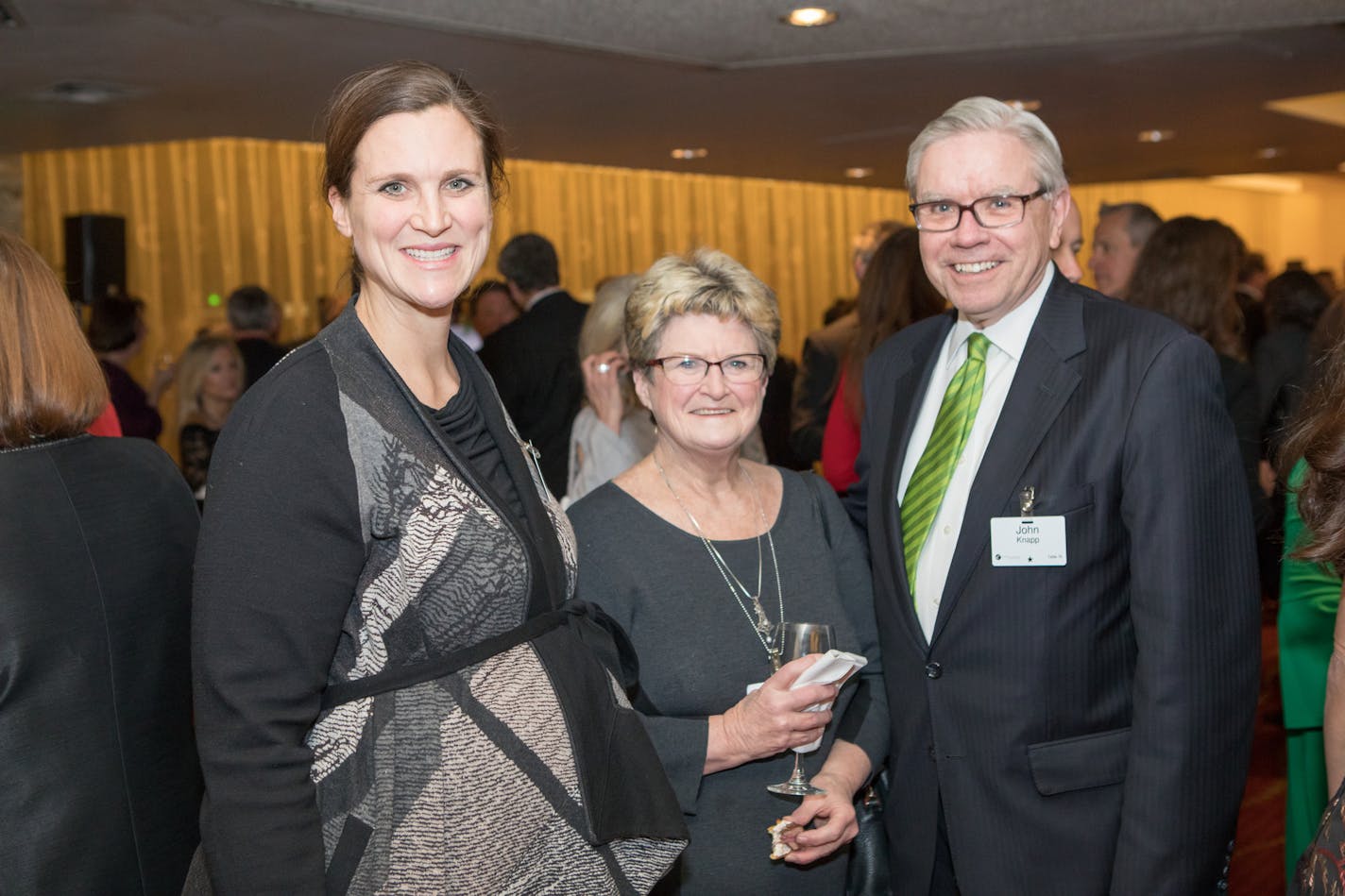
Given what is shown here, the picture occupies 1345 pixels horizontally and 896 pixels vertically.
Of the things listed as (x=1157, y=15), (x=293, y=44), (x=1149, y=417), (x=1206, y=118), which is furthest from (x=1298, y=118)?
(x=1149, y=417)

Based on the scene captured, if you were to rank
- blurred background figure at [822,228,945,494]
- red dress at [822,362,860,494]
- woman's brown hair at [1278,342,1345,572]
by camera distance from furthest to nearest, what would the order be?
red dress at [822,362,860,494], blurred background figure at [822,228,945,494], woman's brown hair at [1278,342,1345,572]

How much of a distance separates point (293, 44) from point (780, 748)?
4243 millimetres

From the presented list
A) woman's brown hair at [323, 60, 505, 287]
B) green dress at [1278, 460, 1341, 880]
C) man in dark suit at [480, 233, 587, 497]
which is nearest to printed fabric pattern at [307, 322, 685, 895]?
woman's brown hair at [323, 60, 505, 287]

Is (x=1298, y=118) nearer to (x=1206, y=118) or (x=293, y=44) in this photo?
(x=1206, y=118)

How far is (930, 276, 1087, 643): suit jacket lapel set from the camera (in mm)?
1862

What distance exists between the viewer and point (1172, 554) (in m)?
1.74

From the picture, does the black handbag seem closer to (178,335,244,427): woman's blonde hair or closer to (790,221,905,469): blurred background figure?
(790,221,905,469): blurred background figure

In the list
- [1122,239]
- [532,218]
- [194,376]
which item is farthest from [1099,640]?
[532,218]

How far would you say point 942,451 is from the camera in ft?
6.70

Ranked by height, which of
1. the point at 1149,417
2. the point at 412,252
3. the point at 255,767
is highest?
the point at 412,252

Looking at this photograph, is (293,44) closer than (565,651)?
No

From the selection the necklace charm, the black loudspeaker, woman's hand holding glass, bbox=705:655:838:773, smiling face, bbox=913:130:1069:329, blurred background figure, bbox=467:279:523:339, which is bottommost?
woman's hand holding glass, bbox=705:655:838:773

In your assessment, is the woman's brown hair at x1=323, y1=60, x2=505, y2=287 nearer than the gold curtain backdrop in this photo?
Yes

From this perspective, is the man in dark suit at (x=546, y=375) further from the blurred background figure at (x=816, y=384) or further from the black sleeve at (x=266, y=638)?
the black sleeve at (x=266, y=638)
